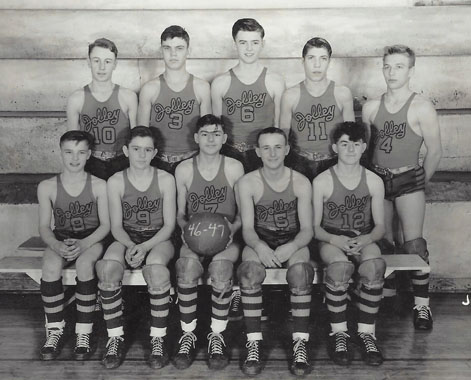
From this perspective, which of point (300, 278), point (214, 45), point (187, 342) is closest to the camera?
point (300, 278)

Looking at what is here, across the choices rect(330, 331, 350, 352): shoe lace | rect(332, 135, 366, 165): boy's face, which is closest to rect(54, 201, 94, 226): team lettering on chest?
rect(332, 135, 366, 165): boy's face

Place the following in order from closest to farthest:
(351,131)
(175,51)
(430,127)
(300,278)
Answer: (300,278), (351,131), (430,127), (175,51)

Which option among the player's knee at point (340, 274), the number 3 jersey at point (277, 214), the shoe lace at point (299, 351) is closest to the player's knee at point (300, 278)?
the player's knee at point (340, 274)

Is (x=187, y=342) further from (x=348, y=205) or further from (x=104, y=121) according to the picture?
(x=104, y=121)

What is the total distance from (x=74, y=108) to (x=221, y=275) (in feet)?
5.64

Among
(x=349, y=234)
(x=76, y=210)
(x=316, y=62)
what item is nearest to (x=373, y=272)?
(x=349, y=234)

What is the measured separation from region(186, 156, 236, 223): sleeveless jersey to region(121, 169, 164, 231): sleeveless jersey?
0.75ft

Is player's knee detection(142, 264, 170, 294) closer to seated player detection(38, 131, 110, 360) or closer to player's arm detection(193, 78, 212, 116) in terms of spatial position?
seated player detection(38, 131, 110, 360)

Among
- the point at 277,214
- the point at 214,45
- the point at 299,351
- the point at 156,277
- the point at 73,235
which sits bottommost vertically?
the point at 299,351

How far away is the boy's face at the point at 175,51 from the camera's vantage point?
4.16m

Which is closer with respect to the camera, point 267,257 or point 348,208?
point 267,257

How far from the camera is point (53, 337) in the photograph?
12.1ft

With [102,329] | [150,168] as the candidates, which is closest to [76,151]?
[150,168]

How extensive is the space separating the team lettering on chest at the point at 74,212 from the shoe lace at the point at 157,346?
3.21 feet
